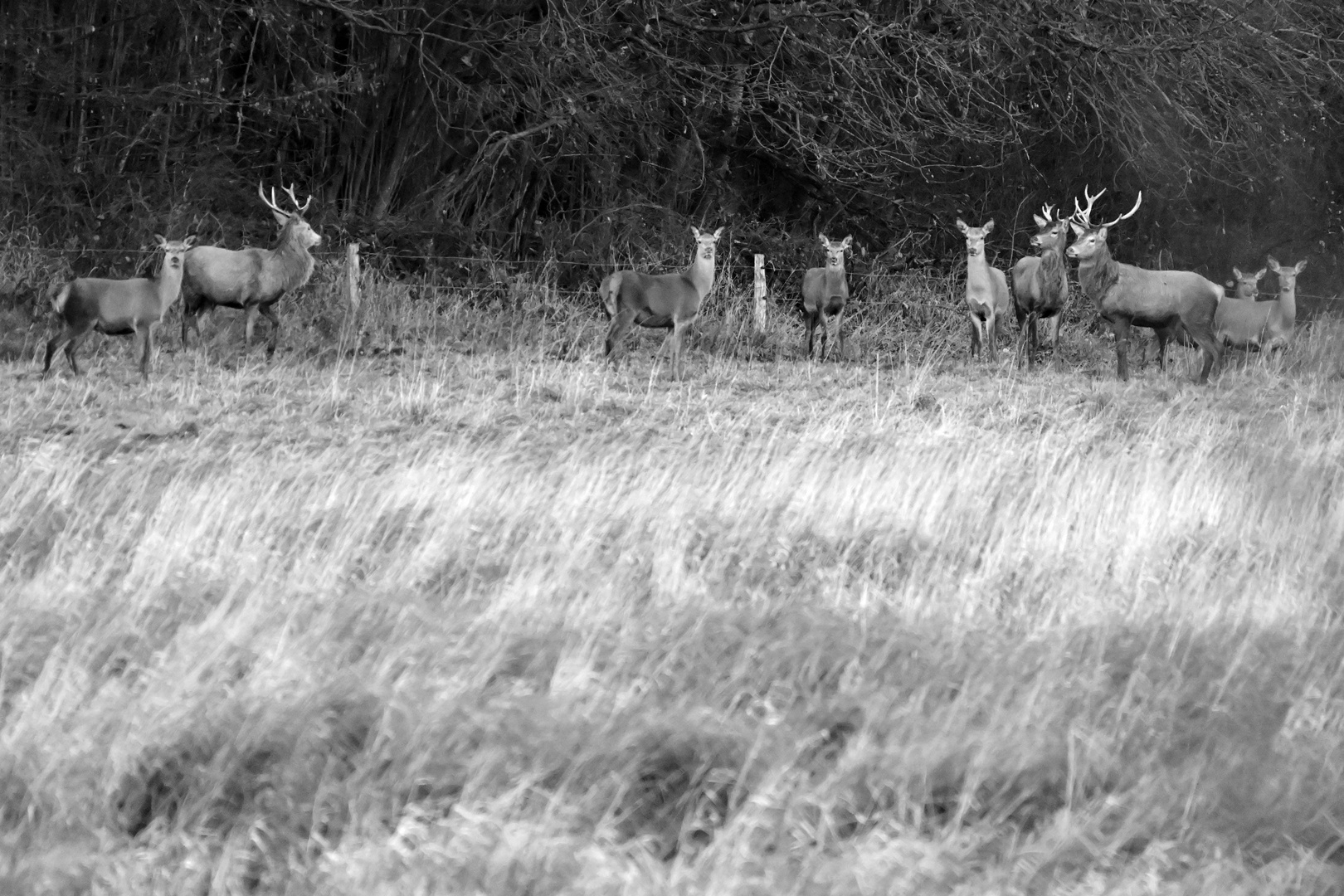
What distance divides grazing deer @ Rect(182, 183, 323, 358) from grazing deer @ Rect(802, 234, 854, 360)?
4540mm

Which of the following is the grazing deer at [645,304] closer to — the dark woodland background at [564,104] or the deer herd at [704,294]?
the deer herd at [704,294]

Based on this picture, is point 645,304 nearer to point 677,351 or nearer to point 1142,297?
point 677,351

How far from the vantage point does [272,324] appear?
1380cm

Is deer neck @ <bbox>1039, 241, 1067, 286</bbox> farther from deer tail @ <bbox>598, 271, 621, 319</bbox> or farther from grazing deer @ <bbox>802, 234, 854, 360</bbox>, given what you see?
deer tail @ <bbox>598, 271, 621, 319</bbox>

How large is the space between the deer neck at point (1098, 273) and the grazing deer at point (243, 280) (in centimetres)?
652

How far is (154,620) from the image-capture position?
5098 millimetres

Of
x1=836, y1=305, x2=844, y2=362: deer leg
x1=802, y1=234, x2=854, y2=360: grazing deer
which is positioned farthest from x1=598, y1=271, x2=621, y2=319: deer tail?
x1=836, y1=305, x2=844, y2=362: deer leg

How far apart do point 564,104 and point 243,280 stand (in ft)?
15.1

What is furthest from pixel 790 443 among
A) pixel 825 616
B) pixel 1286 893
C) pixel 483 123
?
pixel 483 123

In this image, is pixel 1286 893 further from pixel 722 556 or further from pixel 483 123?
pixel 483 123

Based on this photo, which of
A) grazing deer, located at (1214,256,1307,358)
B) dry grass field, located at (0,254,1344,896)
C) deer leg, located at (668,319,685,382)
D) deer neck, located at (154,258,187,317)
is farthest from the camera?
grazing deer, located at (1214,256,1307,358)

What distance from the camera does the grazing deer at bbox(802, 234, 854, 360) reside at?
50.1ft

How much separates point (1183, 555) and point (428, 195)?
13.2 m

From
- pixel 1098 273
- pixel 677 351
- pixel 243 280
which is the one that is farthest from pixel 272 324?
pixel 1098 273
